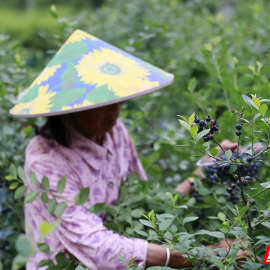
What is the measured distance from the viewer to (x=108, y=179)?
1.45m

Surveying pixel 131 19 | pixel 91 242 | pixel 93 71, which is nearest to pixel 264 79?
pixel 93 71

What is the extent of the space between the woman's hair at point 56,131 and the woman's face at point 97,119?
64 mm

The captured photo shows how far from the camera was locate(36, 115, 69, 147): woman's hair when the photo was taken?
1312mm

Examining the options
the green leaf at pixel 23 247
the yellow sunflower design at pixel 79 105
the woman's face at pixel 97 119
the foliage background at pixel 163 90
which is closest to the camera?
the green leaf at pixel 23 247

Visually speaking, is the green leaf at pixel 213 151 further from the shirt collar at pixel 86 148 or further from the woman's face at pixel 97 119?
the shirt collar at pixel 86 148

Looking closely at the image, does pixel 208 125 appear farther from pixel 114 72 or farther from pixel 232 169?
pixel 114 72

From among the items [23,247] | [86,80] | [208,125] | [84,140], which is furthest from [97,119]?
[23,247]

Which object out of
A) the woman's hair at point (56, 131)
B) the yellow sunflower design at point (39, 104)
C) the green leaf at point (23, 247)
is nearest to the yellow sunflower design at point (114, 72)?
the yellow sunflower design at point (39, 104)

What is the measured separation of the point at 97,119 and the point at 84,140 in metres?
0.13

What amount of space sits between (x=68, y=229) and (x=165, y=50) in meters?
2.06

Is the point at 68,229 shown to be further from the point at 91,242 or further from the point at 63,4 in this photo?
the point at 63,4

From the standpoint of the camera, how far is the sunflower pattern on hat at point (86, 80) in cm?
104

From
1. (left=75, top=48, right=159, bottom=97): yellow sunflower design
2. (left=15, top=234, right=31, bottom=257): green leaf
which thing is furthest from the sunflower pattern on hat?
(left=15, top=234, right=31, bottom=257): green leaf

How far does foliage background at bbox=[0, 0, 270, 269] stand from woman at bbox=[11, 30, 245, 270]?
123mm
